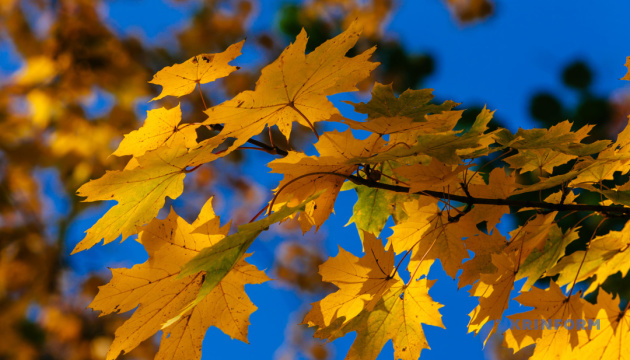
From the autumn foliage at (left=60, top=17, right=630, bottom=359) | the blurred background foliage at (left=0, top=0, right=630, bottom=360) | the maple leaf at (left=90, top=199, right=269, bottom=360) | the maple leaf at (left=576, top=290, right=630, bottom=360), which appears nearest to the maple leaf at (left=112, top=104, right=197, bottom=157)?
the autumn foliage at (left=60, top=17, right=630, bottom=359)

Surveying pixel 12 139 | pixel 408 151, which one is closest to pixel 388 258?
pixel 408 151

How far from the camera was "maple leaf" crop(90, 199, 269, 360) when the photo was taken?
21.1 inches

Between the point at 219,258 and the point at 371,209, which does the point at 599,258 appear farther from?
the point at 219,258

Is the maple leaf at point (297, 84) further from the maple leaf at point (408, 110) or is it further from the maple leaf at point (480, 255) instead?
the maple leaf at point (480, 255)

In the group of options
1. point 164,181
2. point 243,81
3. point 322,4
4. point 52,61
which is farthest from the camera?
point 322,4

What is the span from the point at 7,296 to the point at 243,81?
415 cm

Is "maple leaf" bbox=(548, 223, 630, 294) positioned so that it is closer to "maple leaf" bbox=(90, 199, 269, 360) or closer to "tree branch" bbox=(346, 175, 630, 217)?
"tree branch" bbox=(346, 175, 630, 217)

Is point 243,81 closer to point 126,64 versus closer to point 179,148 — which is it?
point 126,64

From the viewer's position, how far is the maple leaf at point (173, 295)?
1.76 ft

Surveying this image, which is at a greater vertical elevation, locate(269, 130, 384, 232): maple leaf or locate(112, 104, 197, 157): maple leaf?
locate(112, 104, 197, 157): maple leaf

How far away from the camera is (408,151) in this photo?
1.50 feet

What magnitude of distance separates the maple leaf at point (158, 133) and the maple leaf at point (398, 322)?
1.10ft

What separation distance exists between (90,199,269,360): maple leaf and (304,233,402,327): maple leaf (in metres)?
0.10

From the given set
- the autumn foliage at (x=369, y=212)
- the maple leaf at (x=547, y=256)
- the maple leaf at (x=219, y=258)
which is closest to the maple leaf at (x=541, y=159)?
the autumn foliage at (x=369, y=212)
